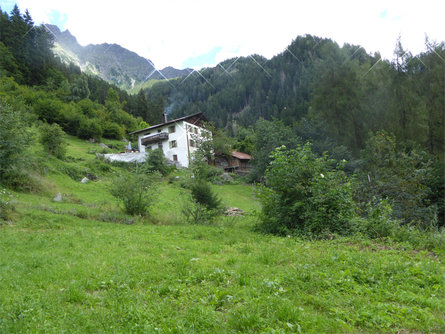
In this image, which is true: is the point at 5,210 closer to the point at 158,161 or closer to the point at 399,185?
the point at 399,185

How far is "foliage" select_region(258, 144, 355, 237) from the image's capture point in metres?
9.83

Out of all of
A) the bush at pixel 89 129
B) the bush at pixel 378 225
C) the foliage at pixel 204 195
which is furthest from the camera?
the bush at pixel 89 129

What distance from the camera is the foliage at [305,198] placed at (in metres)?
9.83

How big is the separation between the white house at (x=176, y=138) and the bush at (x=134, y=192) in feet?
99.8

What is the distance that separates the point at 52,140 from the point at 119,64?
13.9 metres

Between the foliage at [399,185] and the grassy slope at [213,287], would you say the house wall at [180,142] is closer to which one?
the foliage at [399,185]

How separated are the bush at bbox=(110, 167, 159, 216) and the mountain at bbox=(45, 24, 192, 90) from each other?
7547 millimetres

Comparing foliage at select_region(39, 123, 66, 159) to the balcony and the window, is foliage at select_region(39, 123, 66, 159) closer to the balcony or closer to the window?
the balcony

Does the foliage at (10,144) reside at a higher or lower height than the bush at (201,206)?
higher

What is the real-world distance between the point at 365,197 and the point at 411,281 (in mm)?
12315

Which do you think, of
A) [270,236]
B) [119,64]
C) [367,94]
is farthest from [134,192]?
[367,94]

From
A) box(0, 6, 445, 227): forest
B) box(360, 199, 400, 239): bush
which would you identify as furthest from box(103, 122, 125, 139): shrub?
box(360, 199, 400, 239): bush

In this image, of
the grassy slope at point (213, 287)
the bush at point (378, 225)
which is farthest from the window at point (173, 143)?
the bush at point (378, 225)

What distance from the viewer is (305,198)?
10578 mm
